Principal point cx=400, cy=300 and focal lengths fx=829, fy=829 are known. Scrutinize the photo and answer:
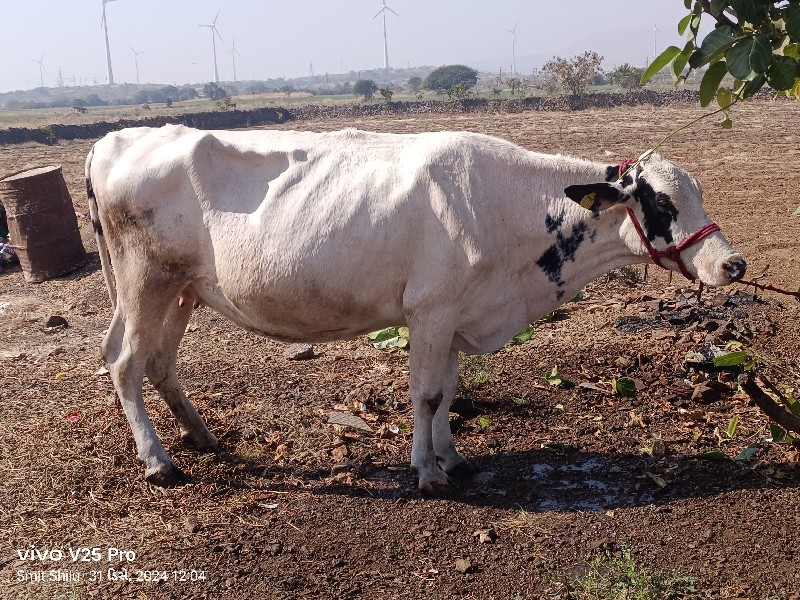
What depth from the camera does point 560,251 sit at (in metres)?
5.04

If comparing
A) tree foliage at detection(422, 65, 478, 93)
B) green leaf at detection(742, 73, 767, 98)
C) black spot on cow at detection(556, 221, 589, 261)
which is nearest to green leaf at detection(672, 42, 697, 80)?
green leaf at detection(742, 73, 767, 98)

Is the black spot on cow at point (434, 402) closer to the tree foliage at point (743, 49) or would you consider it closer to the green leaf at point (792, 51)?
the tree foliage at point (743, 49)

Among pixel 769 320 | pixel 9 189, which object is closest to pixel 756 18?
pixel 769 320

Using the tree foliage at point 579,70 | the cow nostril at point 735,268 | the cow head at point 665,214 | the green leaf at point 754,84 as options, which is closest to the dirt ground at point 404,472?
the cow nostril at point 735,268

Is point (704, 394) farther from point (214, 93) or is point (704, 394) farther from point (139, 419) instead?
point (214, 93)

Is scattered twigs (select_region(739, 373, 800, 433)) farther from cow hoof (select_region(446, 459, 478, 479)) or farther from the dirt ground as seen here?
cow hoof (select_region(446, 459, 478, 479))

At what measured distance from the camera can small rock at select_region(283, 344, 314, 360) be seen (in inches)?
289

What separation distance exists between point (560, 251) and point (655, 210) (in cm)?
60

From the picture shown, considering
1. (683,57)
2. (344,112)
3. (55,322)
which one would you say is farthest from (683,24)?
(344,112)

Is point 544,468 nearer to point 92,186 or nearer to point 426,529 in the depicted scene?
point 426,529

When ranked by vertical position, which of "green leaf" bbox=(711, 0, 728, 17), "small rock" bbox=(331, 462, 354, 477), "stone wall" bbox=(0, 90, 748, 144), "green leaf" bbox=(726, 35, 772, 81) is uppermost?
"stone wall" bbox=(0, 90, 748, 144)

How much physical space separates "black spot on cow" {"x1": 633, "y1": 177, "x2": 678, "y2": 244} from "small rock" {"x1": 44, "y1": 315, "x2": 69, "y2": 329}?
252 inches

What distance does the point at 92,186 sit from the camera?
542 centimetres

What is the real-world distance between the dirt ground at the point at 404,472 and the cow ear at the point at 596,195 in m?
1.53
